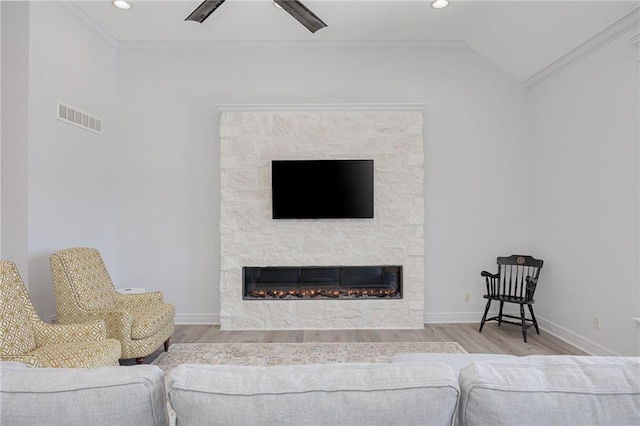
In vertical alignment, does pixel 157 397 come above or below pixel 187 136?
below

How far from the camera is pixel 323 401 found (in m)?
0.84

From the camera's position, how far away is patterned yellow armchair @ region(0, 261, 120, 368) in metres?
2.17

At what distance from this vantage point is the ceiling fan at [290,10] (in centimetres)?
264

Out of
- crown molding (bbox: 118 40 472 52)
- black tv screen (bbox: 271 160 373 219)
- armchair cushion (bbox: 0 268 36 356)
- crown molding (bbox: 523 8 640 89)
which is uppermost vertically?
crown molding (bbox: 118 40 472 52)

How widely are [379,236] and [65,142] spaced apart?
336 cm

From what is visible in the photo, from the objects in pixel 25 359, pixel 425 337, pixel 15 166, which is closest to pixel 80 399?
pixel 25 359

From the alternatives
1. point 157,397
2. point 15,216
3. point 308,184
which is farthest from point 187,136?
point 157,397

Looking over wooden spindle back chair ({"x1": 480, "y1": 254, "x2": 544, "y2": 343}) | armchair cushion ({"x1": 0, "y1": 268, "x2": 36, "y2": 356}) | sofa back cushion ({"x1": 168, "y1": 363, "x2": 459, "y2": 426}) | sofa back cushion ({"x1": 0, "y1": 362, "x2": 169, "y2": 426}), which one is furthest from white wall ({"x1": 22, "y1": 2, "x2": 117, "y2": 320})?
wooden spindle back chair ({"x1": 480, "y1": 254, "x2": 544, "y2": 343})

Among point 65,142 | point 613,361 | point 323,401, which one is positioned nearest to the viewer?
point 323,401

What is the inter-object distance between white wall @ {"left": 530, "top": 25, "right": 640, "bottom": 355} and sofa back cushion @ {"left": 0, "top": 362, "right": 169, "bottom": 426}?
361 cm

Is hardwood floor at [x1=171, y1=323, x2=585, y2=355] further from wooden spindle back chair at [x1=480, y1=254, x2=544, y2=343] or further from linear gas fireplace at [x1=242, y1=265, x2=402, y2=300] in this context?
linear gas fireplace at [x1=242, y1=265, x2=402, y2=300]

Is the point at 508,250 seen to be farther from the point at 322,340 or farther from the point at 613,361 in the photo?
the point at 613,361

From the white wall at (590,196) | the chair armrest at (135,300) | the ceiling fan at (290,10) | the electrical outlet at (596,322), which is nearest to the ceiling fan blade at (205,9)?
the ceiling fan at (290,10)

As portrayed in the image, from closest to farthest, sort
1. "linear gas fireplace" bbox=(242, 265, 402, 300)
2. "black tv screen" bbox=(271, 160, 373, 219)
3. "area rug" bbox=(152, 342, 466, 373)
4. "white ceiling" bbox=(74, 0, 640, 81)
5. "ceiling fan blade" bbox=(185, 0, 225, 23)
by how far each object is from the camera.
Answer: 1. "ceiling fan blade" bbox=(185, 0, 225, 23)
2. "area rug" bbox=(152, 342, 466, 373)
3. "white ceiling" bbox=(74, 0, 640, 81)
4. "black tv screen" bbox=(271, 160, 373, 219)
5. "linear gas fireplace" bbox=(242, 265, 402, 300)
